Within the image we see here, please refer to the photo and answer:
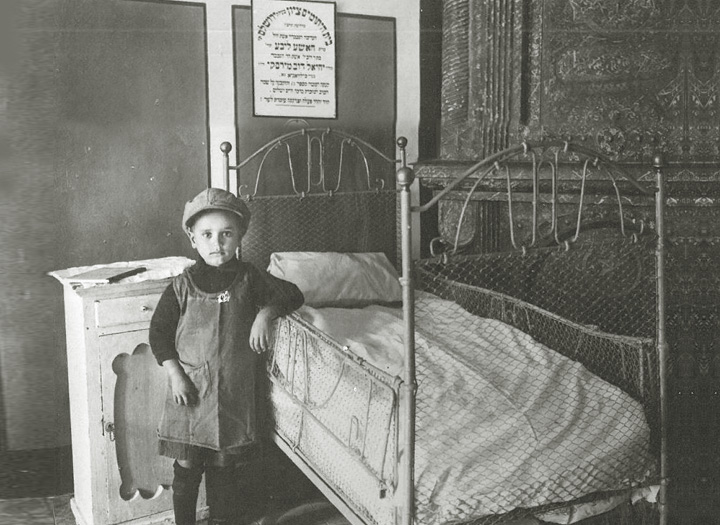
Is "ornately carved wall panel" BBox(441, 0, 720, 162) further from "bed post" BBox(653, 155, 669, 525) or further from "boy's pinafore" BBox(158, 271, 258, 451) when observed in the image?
"boy's pinafore" BBox(158, 271, 258, 451)

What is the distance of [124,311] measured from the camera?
251 centimetres

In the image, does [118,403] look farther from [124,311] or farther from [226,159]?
[226,159]

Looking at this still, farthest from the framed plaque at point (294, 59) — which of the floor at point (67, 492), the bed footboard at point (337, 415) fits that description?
the floor at point (67, 492)

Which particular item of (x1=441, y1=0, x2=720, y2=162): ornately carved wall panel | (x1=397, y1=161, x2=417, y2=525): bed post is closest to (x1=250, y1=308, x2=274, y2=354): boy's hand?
(x1=397, y1=161, x2=417, y2=525): bed post

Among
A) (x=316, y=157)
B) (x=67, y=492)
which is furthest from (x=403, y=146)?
(x=67, y=492)

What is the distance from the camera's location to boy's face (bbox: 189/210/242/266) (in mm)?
2359

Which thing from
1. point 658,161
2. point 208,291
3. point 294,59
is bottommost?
point 208,291

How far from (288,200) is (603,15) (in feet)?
5.44

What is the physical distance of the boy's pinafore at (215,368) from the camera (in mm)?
2301

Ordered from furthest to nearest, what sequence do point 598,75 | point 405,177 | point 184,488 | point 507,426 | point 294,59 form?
1. point 294,59
2. point 598,75
3. point 184,488
4. point 507,426
5. point 405,177

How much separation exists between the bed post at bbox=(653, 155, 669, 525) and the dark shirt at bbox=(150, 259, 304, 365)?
119 cm

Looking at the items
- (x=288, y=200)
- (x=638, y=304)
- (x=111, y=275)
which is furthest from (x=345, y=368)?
(x=638, y=304)

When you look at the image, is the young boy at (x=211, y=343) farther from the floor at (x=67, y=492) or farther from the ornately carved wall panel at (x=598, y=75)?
the ornately carved wall panel at (x=598, y=75)

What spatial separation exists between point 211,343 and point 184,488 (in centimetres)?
52
